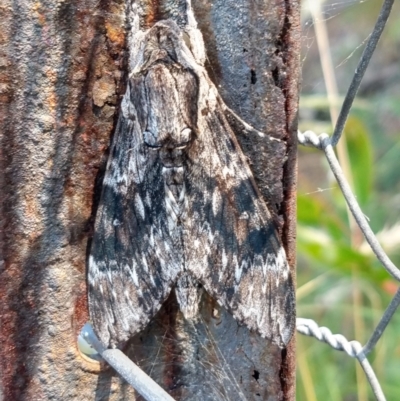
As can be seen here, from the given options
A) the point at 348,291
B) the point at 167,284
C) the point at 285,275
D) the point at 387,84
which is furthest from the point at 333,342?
the point at 387,84

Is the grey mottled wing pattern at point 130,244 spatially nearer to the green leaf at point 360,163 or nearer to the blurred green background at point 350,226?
the blurred green background at point 350,226

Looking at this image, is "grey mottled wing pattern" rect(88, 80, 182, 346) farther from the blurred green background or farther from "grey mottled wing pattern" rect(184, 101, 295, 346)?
the blurred green background

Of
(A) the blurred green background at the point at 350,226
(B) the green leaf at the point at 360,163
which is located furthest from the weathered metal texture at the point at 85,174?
(B) the green leaf at the point at 360,163

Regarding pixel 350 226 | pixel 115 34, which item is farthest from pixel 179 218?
pixel 350 226

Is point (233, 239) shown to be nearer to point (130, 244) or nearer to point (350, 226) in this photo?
point (130, 244)

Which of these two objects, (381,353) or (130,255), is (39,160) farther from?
(381,353)
